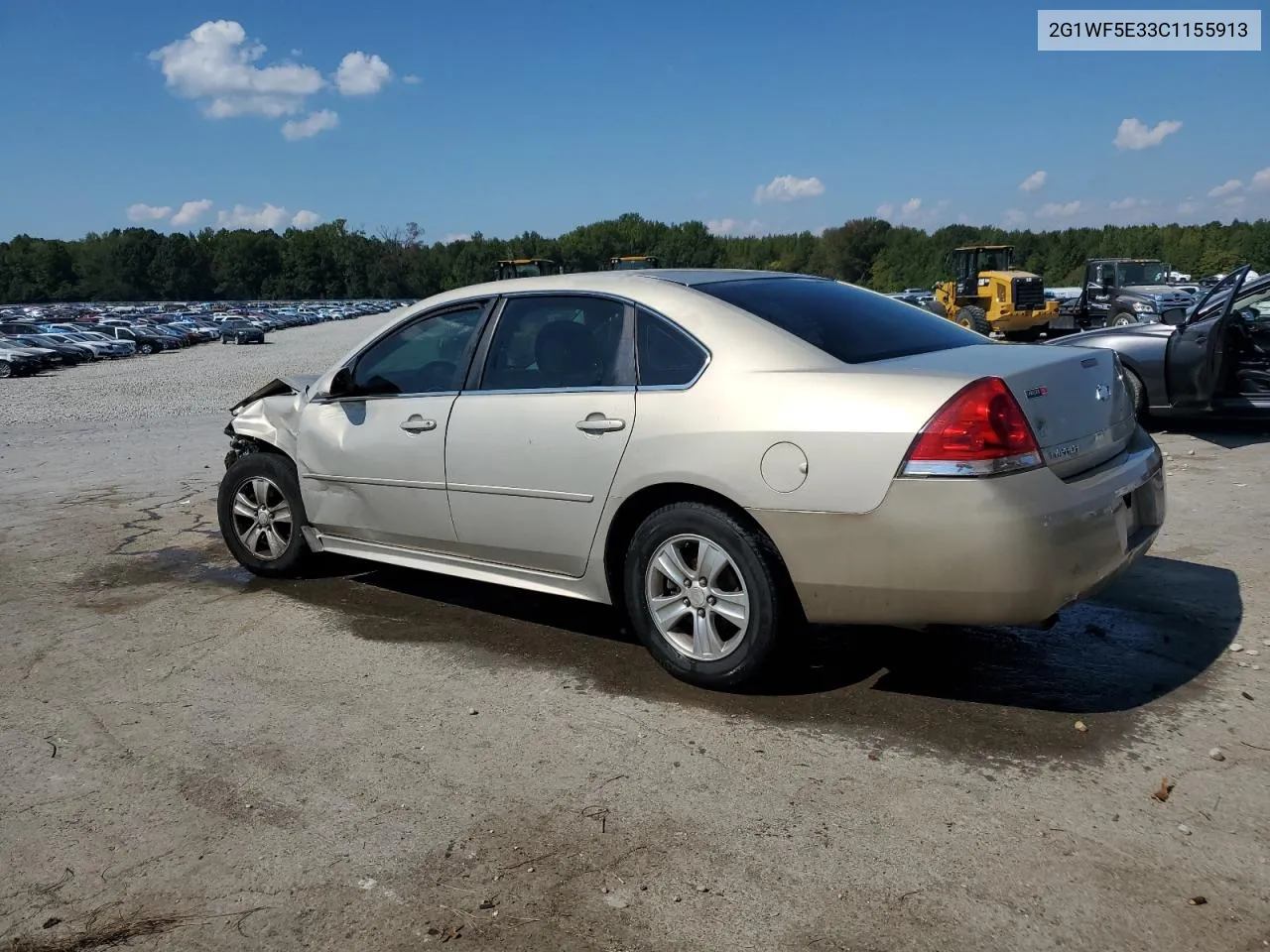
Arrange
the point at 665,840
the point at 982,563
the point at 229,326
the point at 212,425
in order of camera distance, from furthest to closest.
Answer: the point at 229,326, the point at 212,425, the point at 982,563, the point at 665,840

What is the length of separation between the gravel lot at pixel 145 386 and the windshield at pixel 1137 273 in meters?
18.9

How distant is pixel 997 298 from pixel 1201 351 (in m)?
19.1

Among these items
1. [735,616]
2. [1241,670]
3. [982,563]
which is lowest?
[1241,670]

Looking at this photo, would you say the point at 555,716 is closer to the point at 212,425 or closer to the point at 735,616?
the point at 735,616

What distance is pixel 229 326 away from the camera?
212 ft

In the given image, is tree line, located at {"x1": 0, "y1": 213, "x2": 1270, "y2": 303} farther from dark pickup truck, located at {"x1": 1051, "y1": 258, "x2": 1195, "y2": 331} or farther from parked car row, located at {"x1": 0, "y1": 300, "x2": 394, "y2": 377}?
dark pickup truck, located at {"x1": 1051, "y1": 258, "x2": 1195, "y2": 331}

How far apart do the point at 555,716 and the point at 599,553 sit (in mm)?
721

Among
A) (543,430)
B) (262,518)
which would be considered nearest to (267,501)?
(262,518)

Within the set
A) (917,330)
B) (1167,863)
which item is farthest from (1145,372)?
(1167,863)

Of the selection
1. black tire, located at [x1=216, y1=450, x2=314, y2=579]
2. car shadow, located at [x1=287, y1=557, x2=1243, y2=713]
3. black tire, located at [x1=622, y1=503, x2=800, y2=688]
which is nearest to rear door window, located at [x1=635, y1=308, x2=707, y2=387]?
black tire, located at [x1=622, y1=503, x2=800, y2=688]

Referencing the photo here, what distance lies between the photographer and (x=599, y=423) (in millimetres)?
4207

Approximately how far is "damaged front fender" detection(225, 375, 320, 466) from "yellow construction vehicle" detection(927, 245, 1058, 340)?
2239 centimetres

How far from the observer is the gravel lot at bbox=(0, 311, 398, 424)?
18094mm

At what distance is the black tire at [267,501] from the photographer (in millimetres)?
5699
